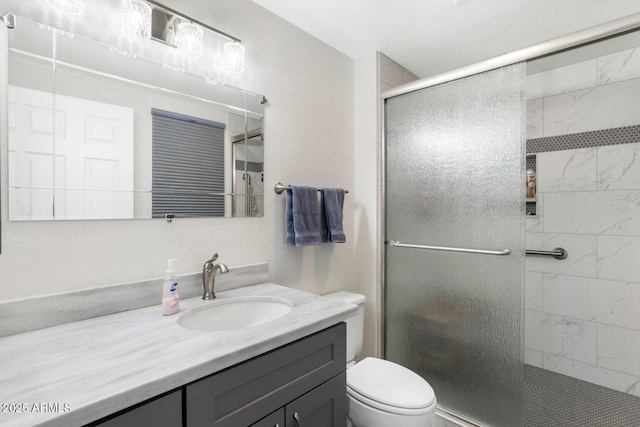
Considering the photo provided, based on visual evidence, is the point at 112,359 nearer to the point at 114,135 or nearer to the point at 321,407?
the point at 321,407

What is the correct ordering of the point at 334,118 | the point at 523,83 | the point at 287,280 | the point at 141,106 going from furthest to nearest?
the point at 334,118, the point at 287,280, the point at 523,83, the point at 141,106

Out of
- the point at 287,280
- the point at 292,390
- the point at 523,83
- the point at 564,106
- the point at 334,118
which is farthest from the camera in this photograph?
the point at 564,106

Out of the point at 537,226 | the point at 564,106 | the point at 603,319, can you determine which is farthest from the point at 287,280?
the point at 564,106

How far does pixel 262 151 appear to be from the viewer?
Answer: 1.59 meters

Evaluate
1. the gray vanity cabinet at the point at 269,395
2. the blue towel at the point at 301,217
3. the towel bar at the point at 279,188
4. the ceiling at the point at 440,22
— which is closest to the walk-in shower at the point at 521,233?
the ceiling at the point at 440,22

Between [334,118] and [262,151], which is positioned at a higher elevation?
[334,118]

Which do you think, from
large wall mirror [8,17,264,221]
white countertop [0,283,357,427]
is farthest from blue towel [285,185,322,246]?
white countertop [0,283,357,427]

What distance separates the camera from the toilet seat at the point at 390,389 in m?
1.28

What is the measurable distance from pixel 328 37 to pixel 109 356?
1.91 metres

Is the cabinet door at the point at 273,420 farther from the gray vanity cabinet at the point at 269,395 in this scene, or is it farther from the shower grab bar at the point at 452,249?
the shower grab bar at the point at 452,249

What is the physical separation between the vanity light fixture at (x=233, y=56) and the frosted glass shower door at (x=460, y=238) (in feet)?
3.35

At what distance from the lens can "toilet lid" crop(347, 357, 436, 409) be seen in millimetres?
1303

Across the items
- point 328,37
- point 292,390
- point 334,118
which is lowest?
point 292,390

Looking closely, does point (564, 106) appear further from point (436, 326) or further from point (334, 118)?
point (436, 326)
